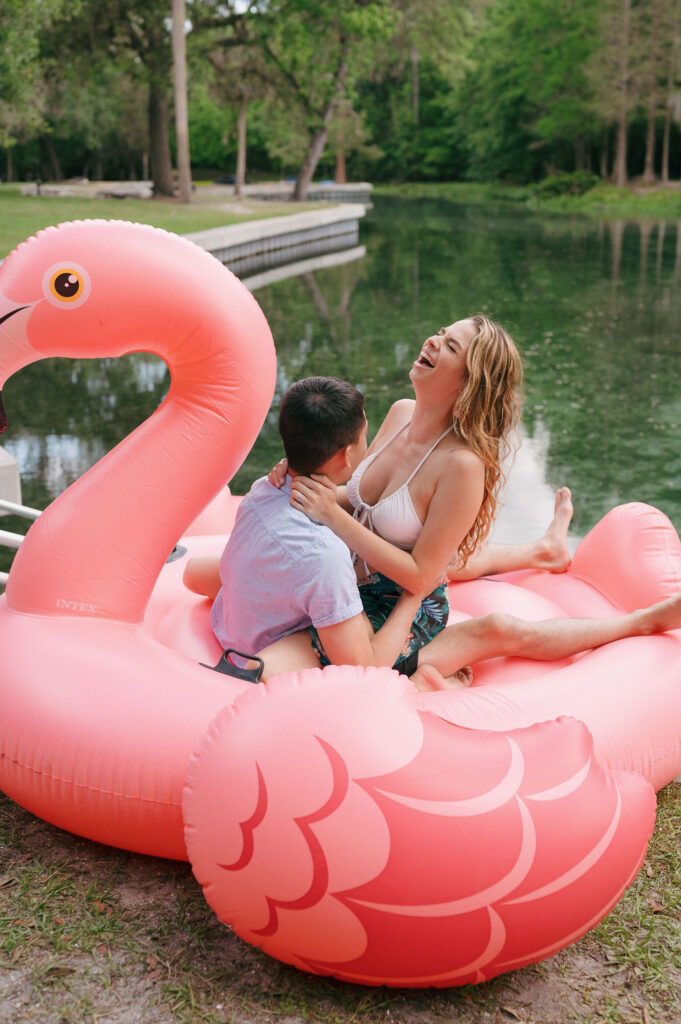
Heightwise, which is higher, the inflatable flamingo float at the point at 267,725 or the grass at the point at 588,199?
the grass at the point at 588,199

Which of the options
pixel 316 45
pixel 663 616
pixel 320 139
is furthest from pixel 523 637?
pixel 320 139

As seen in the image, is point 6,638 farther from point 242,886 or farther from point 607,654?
point 607,654

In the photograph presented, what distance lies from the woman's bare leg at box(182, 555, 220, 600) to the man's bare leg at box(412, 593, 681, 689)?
27.0 inches

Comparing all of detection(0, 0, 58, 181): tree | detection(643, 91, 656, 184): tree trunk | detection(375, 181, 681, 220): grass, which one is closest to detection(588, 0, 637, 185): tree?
detection(643, 91, 656, 184): tree trunk

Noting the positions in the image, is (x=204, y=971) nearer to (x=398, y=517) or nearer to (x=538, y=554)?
(x=398, y=517)

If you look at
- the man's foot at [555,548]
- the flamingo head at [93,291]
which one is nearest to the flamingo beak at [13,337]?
the flamingo head at [93,291]

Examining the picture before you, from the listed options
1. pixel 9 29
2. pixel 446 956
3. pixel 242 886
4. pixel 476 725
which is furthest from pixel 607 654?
pixel 9 29

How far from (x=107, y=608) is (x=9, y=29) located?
1960 cm

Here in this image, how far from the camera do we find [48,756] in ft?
7.73

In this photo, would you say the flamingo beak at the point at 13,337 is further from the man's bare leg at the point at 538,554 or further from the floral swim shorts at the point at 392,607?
the man's bare leg at the point at 538,554

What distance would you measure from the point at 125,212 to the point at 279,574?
19830 millimetres

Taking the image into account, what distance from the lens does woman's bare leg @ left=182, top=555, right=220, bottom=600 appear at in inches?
116

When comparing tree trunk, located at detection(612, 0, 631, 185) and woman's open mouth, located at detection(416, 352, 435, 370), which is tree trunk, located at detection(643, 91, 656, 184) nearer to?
tree trunk, located at detection(612, 0, 631, 185)

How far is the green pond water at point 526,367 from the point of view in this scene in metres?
6.14
